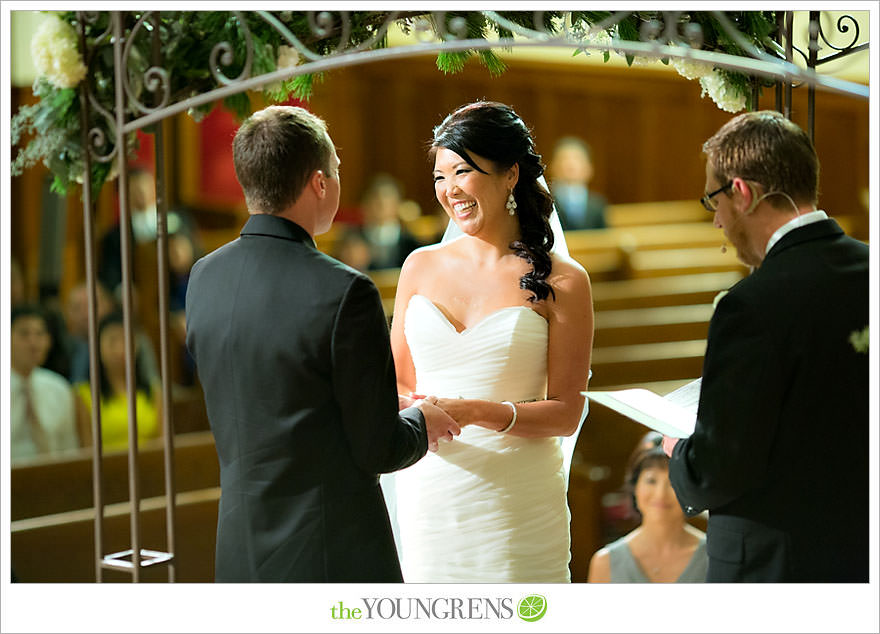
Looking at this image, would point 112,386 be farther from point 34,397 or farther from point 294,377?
point 294,377

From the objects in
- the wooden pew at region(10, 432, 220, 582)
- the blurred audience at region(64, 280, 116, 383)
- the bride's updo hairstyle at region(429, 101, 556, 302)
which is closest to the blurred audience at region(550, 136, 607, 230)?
the blurred audience at region(64, 280, 116, 383)

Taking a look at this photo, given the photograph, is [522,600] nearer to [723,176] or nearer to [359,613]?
[359,613]

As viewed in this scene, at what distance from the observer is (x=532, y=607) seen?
8.56 feet

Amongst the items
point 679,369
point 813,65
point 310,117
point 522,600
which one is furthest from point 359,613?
point 679,369

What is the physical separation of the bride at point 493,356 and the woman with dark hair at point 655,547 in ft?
1.00

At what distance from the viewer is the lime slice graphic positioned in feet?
8.55

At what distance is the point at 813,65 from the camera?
9.00ft

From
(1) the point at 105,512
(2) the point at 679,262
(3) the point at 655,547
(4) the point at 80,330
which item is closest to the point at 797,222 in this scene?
(3) the point at 655,547

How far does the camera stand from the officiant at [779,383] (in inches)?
87.0

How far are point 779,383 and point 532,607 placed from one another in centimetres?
85

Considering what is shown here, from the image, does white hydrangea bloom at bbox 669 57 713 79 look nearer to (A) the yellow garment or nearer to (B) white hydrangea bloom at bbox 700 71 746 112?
(B) white hydrangea bloom at bbox 700 71 746 112

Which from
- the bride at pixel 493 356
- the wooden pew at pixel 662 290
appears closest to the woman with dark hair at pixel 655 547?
the bride at pixel 493 356

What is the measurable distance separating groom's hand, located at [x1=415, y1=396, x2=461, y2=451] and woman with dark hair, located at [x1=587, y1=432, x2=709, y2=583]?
885mm

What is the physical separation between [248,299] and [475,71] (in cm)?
715
